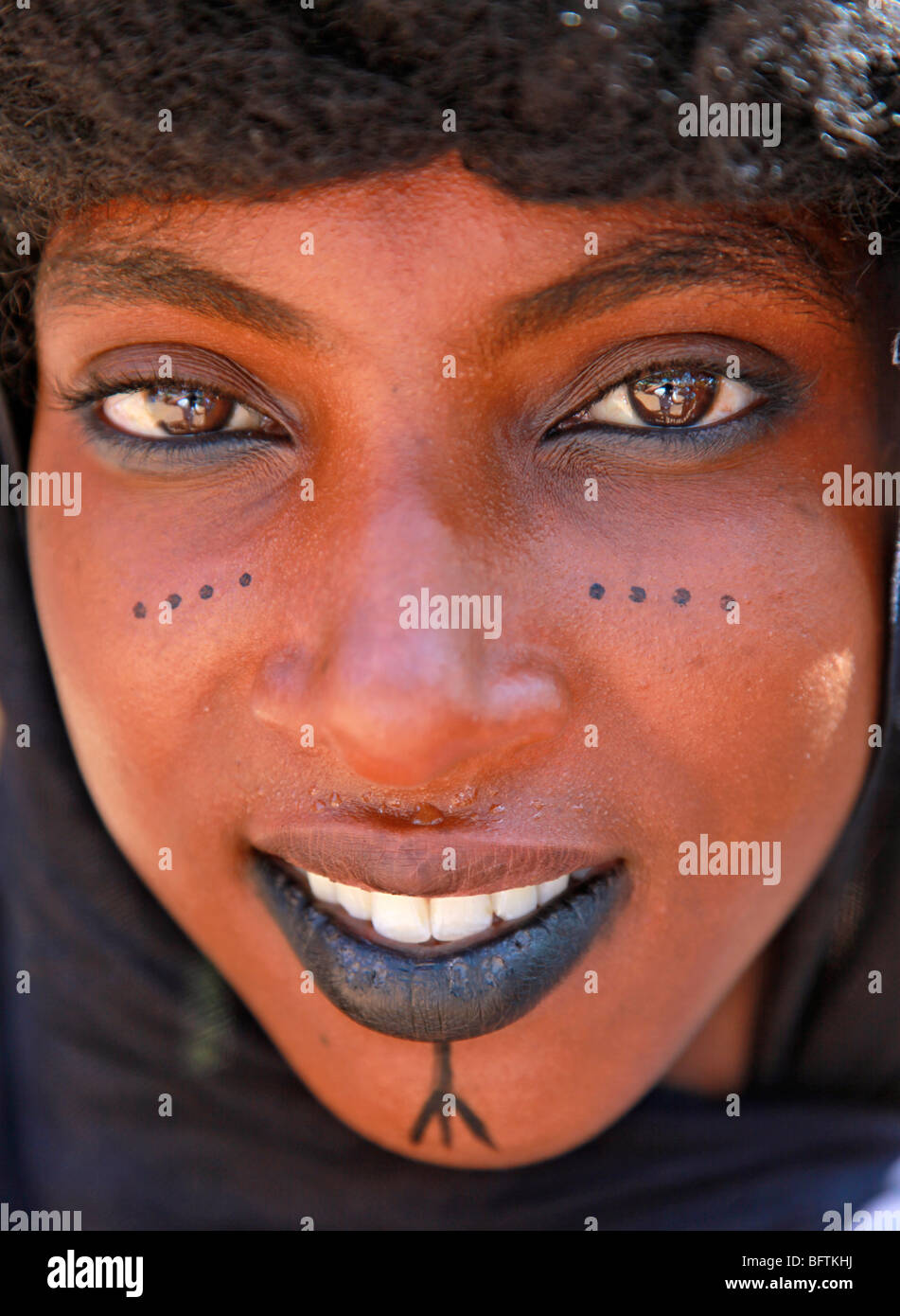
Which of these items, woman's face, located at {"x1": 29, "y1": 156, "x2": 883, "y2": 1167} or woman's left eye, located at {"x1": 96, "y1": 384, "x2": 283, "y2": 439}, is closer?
woman's face, located at {"x1": 29, "y1": 156, "x2": 883, "y2": 1167}

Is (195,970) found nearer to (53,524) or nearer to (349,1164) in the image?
(349,1164)

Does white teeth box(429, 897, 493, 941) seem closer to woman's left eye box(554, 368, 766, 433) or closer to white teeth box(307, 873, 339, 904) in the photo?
white teeth box(307, 873, 339, 904)

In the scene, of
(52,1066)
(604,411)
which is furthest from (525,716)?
(52,1066)

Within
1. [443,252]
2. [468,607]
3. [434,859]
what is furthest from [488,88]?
[434,859]

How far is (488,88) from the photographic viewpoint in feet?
3.93

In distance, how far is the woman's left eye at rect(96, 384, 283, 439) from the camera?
4.97 ft

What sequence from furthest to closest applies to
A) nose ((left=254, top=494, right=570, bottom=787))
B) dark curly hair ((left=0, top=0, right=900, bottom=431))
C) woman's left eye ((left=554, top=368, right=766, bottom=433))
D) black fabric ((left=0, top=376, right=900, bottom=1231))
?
black fabric ((left=0, top=376, right=900, bottom=1231)), woman's left eye ((left=554, top=368, right=766, bottom=433)), nose ((left=254, top=494, right=570, bottom=787)), dark curly hair ((left=0, top=0, right=900, bottom=431))

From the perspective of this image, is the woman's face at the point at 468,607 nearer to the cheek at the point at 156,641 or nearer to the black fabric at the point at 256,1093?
the cheek at the point at 156,641

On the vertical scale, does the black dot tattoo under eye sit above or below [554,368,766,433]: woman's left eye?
below

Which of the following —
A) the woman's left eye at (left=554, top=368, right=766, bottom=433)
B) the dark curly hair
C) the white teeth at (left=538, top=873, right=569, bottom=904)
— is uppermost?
the dark curly hair

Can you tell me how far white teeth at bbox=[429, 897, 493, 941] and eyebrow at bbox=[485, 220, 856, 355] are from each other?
672 millimetres

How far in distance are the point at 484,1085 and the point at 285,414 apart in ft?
2.88

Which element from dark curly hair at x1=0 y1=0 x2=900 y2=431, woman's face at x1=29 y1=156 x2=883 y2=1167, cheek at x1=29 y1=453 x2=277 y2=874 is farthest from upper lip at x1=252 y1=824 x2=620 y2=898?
dark curly hair at x1=0 y1=0 x2=900 y2=431

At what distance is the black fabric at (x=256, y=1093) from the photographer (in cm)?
174
